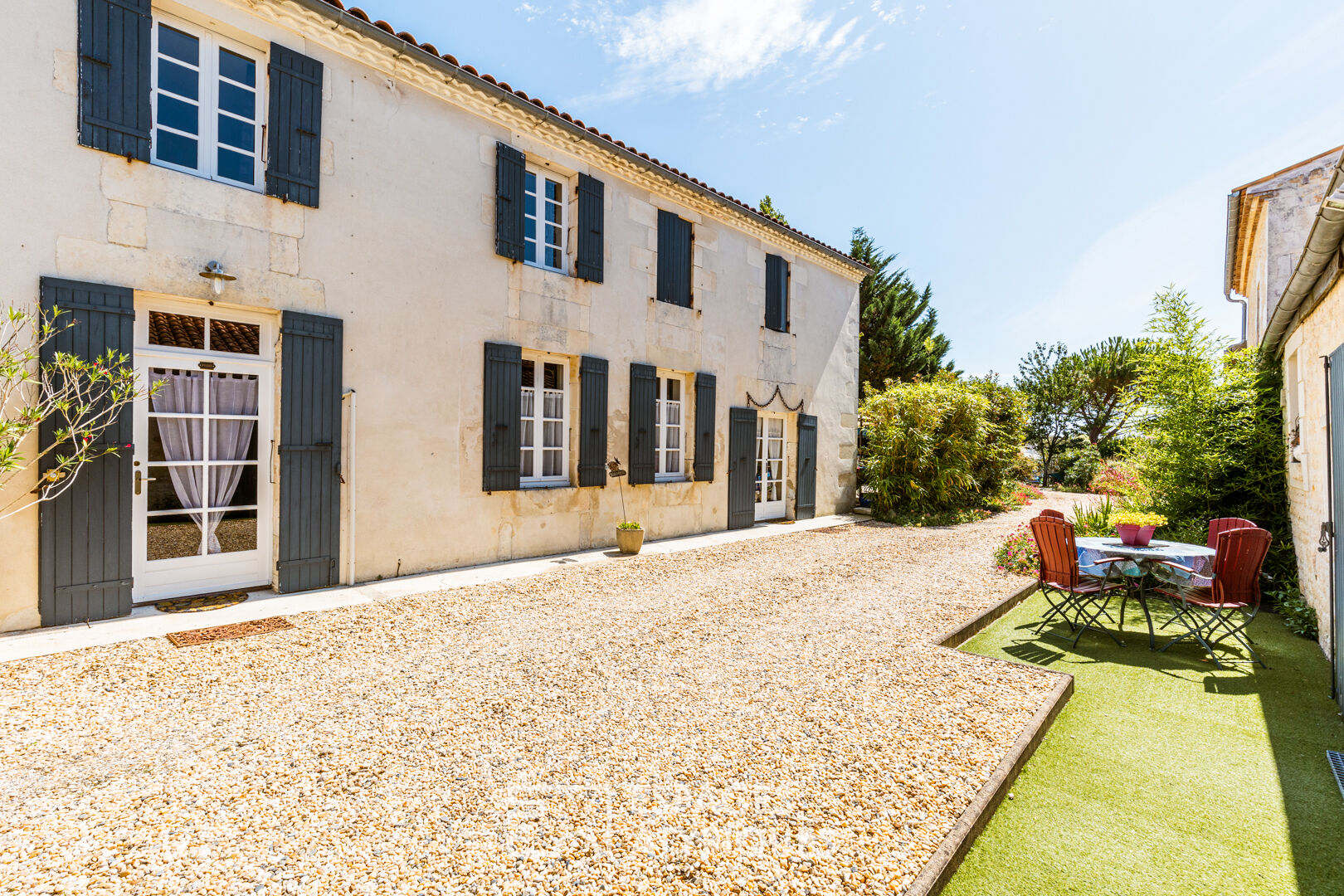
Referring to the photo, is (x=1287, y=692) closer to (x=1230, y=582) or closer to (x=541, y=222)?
(x=1230, y=582)

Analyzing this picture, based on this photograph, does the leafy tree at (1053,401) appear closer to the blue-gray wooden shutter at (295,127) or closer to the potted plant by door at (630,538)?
the potted plant by door at (630,538)

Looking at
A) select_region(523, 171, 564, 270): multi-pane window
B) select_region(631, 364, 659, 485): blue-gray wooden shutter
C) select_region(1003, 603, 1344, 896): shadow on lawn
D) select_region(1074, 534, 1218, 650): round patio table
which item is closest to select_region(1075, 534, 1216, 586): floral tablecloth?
select_region(1074, 534, 1218, 650): round patio table

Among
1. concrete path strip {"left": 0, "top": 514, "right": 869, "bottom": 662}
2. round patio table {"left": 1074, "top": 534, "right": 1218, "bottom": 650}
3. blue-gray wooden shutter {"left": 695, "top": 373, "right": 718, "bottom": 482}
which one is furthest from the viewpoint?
blue-gray wooden shutter {"left": 695, "top": 373, "right": 718, "bottom": 482}

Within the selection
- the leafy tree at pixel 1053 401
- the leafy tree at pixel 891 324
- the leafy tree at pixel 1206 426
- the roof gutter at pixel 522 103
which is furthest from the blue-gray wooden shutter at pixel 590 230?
the leafy tree at pixel 1053 401

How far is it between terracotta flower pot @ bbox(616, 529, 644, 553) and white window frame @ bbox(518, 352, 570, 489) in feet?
3.08

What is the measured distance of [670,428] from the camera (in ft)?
29.2

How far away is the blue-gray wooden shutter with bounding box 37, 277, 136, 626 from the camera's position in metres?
4.14

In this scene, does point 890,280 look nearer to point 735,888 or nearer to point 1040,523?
point 1040,523

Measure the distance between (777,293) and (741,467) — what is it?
129 inches

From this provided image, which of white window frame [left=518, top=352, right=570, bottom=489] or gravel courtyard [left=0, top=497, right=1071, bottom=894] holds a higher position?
white window frame [left=518, top=352, right=570, bottom=489]

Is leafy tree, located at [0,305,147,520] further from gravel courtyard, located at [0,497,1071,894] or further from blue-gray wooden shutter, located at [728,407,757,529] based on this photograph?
blue-gray wooden shutter, located at [728,407,757,529]

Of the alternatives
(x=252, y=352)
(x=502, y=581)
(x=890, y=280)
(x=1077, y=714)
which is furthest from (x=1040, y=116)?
(x=890, y=280)

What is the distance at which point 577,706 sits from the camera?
3.16 m

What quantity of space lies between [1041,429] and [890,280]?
31.0ft
